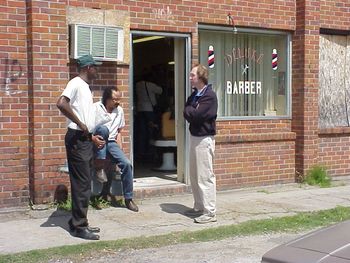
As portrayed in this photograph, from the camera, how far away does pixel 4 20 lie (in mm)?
7355

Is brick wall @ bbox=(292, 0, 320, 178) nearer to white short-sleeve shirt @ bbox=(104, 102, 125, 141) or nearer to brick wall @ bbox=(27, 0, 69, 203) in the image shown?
white short-sleeve shirt @ bbox=(104, 102, 125, 141)

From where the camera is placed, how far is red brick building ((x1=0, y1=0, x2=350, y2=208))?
748 centimetres

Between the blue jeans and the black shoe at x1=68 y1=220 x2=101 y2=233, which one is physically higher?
the blue jeans

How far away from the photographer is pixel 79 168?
623 centimetres

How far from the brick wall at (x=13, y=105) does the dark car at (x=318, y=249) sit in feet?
16.7

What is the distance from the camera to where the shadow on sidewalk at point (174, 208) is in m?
7.76

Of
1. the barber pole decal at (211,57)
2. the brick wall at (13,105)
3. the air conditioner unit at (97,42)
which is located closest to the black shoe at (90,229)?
the brick wall at (13,105)

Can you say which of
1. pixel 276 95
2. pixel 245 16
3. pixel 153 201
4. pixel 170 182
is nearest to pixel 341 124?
pixel 276 95

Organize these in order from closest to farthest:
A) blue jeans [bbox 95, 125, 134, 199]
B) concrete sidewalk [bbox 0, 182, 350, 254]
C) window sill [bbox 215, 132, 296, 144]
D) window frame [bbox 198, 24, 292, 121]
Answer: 1. concrete sidewalk [bbox 0, 182, 350, 254]
2. blue jeans [bbox 95, 125, 134, 199]
3. window sill [bbox 215, 132, 296, 144]
4. window frame [bbox 198, 24, 292, 121]

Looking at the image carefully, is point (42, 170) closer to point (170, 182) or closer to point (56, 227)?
point (56, 227)

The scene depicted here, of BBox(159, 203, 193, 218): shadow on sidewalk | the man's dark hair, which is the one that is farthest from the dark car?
the man's dark hair

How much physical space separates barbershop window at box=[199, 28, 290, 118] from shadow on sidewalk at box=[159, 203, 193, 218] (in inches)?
82.1

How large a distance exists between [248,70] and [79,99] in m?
4.40

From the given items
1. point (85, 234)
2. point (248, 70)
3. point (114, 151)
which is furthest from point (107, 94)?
point (248, 70)
